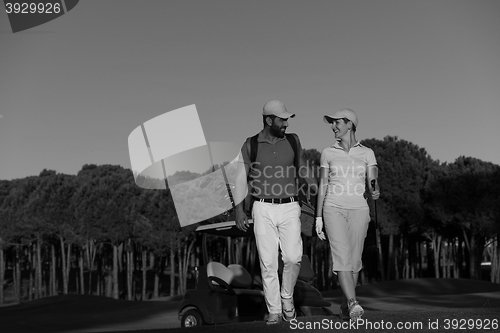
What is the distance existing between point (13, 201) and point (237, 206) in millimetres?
59523

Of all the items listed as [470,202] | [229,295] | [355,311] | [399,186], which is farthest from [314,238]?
[355,311]

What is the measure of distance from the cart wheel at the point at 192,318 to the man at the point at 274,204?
15.9 ft

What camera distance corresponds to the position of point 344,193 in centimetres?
736

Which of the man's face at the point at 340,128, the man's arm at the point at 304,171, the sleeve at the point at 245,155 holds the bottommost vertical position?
the man's arm at the point at 304,171

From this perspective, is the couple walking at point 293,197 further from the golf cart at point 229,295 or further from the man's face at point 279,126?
the golf cart at point 229,295

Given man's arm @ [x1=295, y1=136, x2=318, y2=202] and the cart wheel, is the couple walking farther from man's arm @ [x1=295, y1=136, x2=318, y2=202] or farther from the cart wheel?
the cart wheel

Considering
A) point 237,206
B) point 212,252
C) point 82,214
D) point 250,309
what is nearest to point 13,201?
point 82,214

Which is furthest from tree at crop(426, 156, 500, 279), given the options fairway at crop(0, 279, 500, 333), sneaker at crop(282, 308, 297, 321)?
sneaker at crop(282, 308, 297, 321)

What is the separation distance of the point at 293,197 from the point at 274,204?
0.82 feet

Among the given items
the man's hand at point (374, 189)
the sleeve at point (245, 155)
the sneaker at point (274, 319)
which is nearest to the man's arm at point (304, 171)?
the sleeve at point (245, 155)

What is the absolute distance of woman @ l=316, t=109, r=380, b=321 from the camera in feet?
23.9

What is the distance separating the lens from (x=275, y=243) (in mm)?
7719

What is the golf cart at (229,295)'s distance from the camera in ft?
39.4

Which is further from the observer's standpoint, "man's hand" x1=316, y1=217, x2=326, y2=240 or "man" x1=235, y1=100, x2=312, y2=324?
"man" x1=235, y1=100, x2=312, y2=324
